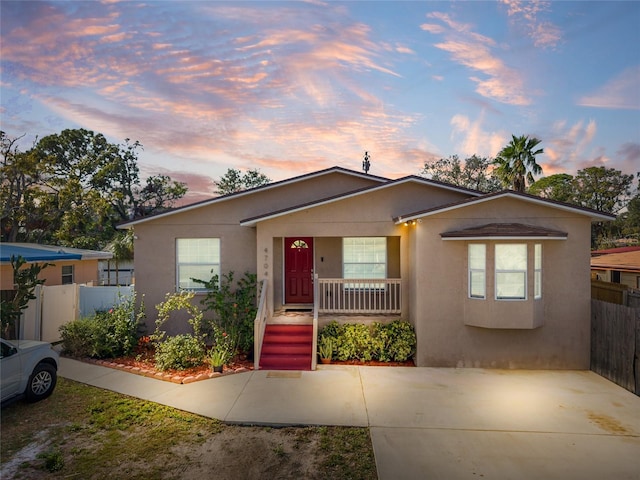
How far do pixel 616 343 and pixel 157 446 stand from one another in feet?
30.0

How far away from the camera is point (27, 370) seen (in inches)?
252

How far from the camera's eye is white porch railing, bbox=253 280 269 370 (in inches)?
339

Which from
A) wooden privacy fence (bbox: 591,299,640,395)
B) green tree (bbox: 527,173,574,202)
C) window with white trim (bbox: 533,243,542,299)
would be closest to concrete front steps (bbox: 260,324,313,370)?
window with white trim (bbox: 533,243,542,299)

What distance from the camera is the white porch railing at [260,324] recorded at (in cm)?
861

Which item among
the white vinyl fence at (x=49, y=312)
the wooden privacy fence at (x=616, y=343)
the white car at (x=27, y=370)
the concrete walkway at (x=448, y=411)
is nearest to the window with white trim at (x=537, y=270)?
the wooden privacy fence at (x=616, y=343)

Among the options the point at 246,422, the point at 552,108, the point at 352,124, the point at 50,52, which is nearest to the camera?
the point at 246,422

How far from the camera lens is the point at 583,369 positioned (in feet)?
28.2

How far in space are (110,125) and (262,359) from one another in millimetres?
13022

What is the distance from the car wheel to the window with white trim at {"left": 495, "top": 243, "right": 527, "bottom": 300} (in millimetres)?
9573

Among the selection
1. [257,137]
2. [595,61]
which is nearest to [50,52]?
[257,137]

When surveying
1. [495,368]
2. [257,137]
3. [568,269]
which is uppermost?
[257,137]

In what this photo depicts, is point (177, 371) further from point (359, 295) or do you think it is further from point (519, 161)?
point (519, 161)

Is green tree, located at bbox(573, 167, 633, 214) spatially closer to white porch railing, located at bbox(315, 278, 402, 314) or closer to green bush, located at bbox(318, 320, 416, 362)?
white porch railing, located at bbox(315, 278, 402, 314)

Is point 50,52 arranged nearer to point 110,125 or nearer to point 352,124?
point 110,125
